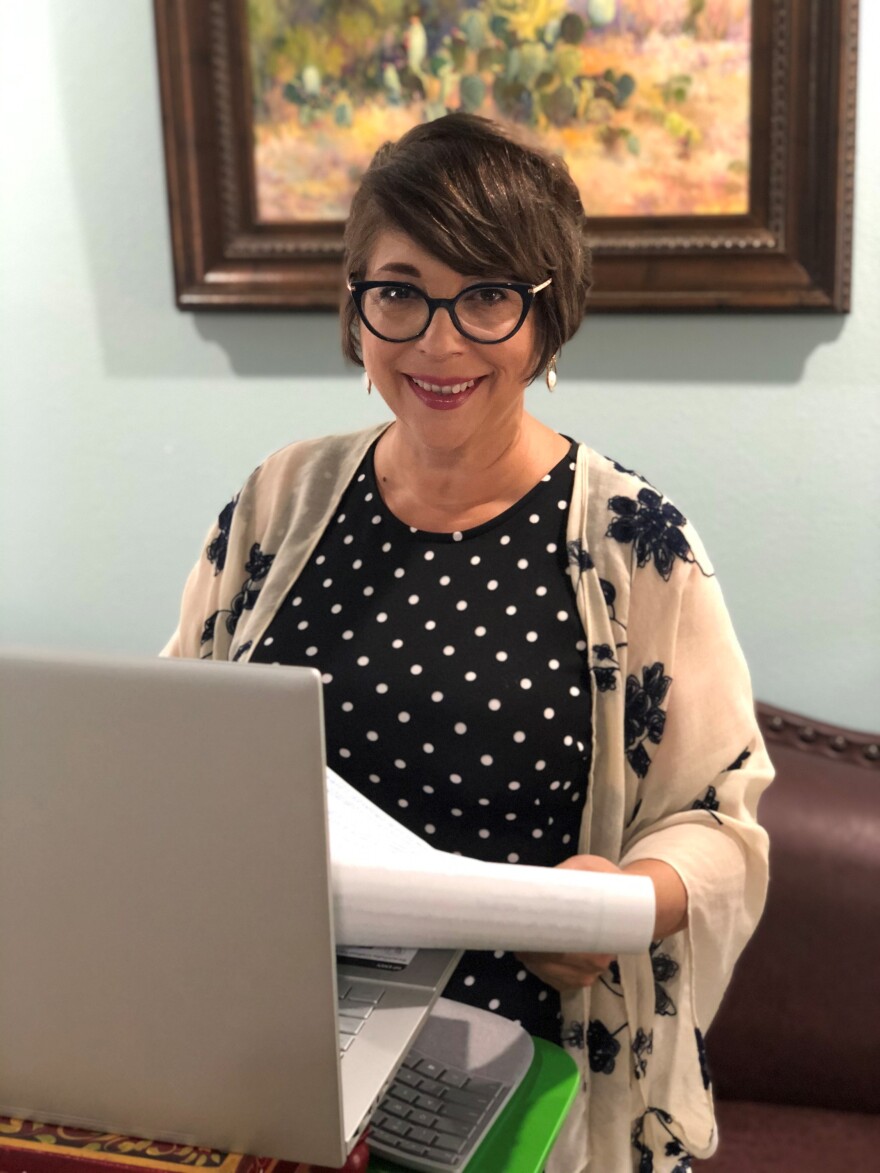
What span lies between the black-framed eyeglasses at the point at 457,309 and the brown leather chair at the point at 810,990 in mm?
950

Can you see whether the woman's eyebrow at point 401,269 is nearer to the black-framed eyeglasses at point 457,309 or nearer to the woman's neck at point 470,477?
the black-framed eyeglasses at point 457,309

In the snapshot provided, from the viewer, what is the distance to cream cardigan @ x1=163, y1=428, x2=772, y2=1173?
1201mm

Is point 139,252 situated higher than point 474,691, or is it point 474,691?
point 139,252

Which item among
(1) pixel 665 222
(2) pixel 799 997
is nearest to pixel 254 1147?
(2) pixel 799 997

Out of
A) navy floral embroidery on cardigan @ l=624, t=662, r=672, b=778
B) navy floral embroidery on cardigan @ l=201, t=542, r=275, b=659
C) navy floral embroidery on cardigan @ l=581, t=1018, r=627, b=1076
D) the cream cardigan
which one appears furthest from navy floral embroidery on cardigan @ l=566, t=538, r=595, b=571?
navy floral embroidery on cardigan @ l=581, t=1018, r=627, b=1076

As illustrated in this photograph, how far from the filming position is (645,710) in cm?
123

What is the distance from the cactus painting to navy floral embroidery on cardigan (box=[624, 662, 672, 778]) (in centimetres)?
88

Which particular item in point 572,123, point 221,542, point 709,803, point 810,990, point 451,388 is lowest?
point 810,990

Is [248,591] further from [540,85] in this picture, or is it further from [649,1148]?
[540,85]

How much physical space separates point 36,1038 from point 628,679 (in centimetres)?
65

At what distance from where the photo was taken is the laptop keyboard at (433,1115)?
0.86m

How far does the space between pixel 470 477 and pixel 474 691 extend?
221 millimetres

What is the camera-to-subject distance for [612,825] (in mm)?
1224

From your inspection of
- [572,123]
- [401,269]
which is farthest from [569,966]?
[572,123]
